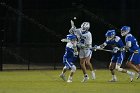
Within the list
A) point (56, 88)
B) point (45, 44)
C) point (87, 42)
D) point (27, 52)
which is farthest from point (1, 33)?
point (56, 88)

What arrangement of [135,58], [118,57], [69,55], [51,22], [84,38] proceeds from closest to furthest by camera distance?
1. [69,55]
2. [118,57]
3. [135,58]
4. [84,38]
5. [51,22]

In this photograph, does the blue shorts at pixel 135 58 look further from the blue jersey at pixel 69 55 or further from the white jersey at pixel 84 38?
the blue jersey at pixel 69 55

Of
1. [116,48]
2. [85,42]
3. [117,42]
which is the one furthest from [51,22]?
[116,48]

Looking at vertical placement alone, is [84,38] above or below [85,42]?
above

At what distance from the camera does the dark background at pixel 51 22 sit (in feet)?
115

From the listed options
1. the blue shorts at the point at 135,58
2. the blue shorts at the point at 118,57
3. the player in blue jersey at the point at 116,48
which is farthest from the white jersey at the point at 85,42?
the blue shorts at the point at 135,58

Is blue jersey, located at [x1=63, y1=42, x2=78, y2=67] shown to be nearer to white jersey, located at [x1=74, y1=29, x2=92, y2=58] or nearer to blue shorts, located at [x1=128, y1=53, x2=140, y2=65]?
white jersey, located at [x1=74, y1=29, x2=92, y2=58]

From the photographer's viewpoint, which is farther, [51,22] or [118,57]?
[51,22]

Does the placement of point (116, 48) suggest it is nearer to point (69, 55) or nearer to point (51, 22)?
point (69, 55)

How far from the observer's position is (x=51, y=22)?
37656mm

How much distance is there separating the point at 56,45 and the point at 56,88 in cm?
1485

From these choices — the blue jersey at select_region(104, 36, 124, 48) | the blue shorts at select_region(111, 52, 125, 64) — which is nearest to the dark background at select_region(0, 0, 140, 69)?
the blue shorts at select_region(111, 52, 125, 64)

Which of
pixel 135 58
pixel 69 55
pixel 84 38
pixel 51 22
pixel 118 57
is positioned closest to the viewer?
pixel 69 55

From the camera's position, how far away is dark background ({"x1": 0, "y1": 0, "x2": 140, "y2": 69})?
3491cm
